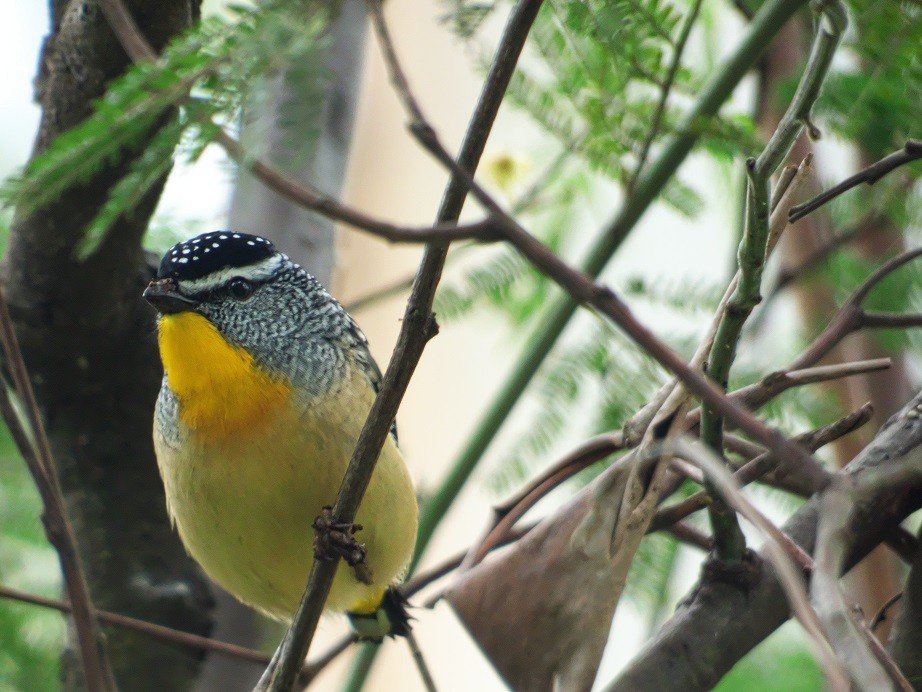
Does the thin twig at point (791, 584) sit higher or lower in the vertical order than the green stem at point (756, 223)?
lower

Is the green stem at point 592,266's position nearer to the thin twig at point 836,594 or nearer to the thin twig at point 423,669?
the thin twig at point 423,669

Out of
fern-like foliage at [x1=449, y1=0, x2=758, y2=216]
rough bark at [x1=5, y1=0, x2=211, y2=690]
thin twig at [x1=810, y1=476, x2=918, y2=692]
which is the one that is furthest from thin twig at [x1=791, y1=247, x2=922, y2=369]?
rough bark at [x1=5, y1=0, x2=211, y2=690]

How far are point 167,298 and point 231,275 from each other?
148mm

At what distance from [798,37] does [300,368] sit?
52.5 inches

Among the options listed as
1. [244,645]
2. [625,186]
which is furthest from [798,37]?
[244,645]

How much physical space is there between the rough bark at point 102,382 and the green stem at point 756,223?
1137 millimetres

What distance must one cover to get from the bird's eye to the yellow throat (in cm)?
9

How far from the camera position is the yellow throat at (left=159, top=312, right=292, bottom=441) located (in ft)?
5.49

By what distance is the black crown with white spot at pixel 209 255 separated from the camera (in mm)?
1810

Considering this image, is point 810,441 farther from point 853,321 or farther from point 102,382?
point 102,382

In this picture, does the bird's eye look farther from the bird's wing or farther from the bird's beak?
the bird's wing

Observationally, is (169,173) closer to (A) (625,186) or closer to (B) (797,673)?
(A) (625,186)

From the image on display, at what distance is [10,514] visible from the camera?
8.47 ft

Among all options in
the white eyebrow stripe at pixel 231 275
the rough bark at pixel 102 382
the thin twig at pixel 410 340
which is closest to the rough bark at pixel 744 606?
the thin twig at pixel 410 340
